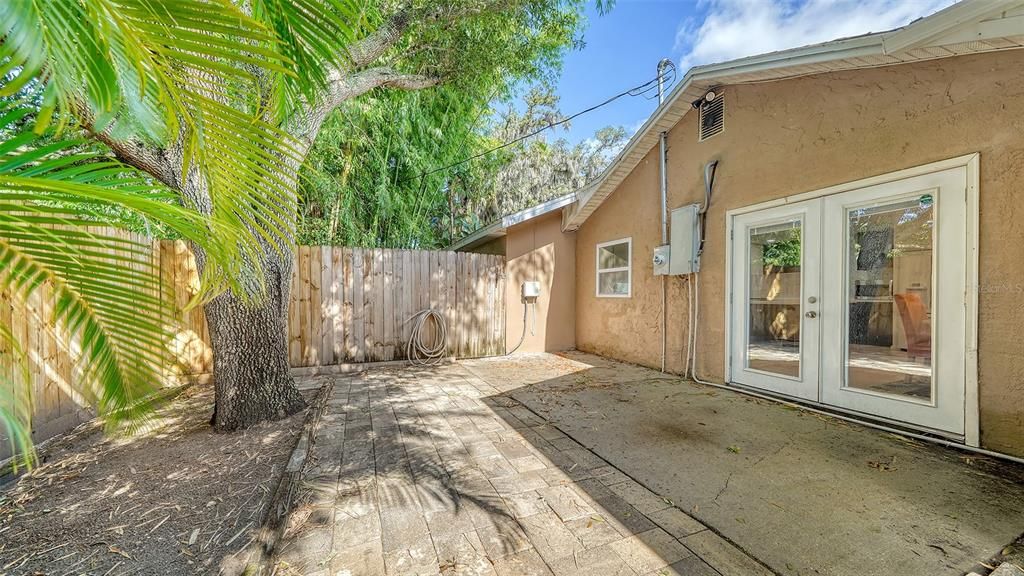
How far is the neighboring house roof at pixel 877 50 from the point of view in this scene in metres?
2.08

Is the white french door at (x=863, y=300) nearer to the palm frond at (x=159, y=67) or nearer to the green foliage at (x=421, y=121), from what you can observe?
the green foliage at (x=421, y=121)

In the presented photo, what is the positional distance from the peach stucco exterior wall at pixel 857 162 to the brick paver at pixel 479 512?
2468 millimetres

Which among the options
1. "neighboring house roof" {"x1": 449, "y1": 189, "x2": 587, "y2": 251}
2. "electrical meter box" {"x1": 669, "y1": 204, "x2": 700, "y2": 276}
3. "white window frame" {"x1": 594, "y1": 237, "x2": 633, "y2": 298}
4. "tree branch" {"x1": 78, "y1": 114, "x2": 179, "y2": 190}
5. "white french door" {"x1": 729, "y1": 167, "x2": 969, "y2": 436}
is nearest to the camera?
"tree branch" {"x1": 78, "y1": 114, "x2": 179, "y2": 190}

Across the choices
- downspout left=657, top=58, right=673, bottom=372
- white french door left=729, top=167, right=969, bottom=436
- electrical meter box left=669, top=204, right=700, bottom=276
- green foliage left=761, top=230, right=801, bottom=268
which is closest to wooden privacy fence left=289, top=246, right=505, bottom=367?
downspout left=657, top=58, right=673, bottom=372

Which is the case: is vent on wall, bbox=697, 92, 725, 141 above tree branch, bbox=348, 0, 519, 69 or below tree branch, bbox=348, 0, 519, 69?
below

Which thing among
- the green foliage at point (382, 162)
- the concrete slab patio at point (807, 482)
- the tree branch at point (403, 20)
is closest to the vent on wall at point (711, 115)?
the tree branch at point (403, 20)

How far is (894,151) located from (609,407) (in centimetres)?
302

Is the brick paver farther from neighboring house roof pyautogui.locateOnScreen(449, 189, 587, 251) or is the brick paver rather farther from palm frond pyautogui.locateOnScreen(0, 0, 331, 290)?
neighboring house roof pyautogui.locateOnScreen(449, 189, 587, 251)

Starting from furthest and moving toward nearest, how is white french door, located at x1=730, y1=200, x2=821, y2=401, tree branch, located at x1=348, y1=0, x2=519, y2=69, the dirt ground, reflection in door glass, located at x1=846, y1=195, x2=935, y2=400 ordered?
1. tree branch, located at x1=348, y1=0, x2=519, y2=69
2. white french door, located at x1=730, y1=200, x2=821, y2=401
3. reflection in door glass, located at x1=846, y1=195, x2=935, y2=400
4. the dirt ground

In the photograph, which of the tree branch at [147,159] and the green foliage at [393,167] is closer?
the tree branch at [147,159]

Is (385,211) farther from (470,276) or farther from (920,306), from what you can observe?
(920,306)

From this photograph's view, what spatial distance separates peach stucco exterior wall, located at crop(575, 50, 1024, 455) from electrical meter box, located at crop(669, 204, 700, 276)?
0.14 metres

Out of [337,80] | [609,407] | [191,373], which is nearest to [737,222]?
[609,407]

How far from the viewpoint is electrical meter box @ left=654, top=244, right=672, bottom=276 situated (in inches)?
181
